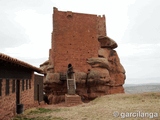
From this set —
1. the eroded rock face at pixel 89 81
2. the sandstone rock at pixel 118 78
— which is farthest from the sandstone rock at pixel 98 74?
the sandstone rock at pixel 118 78

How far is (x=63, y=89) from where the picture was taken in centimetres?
2552

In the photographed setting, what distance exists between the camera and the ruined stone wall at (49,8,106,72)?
82.9 ft

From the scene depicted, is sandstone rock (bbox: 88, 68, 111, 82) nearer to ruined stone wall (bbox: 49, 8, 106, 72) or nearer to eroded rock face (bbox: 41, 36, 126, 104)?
eroded rock face (bbox: 41, 36, 126, 104)

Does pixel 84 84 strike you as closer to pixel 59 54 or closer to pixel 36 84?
pixel 59 54

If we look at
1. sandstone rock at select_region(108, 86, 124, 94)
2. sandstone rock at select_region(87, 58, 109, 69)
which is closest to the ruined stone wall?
sandstone rock at select_region(87, 58, 109, 69)

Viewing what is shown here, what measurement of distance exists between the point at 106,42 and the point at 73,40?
5.43m

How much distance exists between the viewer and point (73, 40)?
25.9m

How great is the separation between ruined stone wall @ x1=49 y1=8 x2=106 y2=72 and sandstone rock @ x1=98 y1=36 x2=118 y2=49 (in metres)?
1.25

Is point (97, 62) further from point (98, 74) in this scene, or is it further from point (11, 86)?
point (11, 86)

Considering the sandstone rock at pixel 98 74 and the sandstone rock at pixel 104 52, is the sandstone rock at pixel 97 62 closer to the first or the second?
the sandstone rock at pixel 98 74

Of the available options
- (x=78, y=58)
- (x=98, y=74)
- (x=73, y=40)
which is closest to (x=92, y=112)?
(x=98, y=74)

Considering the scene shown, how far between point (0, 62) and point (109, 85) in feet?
67.0

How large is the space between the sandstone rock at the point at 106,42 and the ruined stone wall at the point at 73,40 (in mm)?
1253

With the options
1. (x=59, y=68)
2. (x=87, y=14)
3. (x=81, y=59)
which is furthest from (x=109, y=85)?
(x=87, y=14)
